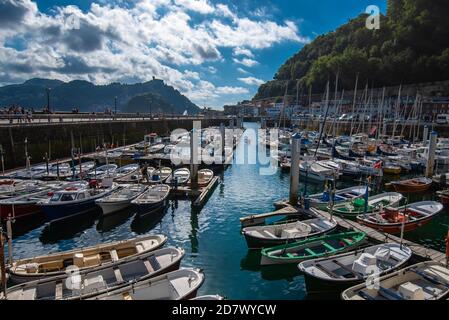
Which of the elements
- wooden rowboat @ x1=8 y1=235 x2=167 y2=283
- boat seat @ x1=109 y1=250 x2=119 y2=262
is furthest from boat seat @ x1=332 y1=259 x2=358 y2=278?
boat seat @ x1=109 y1=250 x2=119 y2=262

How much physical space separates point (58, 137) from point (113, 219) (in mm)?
27084

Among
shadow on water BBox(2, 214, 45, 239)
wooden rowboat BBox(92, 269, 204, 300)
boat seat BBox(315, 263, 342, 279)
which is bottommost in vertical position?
shadow on water BBox(2, 214, 45, 239)

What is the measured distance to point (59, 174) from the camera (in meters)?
32.5

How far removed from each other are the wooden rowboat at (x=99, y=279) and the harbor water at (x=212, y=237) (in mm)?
2371

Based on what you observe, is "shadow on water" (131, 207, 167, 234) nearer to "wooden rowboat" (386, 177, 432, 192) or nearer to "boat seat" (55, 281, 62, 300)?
"boat seat" (55, 281, 62, 300)

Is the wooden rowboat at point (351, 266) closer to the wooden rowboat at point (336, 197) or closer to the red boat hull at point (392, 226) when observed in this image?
the red boat hull at point (392, 226)

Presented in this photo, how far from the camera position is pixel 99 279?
13367 millimetres

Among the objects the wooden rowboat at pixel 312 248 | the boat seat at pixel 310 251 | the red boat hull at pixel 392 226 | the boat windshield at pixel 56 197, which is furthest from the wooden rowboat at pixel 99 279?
the red boat hull at pixel 392 226

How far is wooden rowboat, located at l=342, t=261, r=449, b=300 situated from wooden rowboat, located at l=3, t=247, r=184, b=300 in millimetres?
7993

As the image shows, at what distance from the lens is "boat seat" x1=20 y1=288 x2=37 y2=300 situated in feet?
39.1

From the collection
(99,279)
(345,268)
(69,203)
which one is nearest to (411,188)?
(345,268)

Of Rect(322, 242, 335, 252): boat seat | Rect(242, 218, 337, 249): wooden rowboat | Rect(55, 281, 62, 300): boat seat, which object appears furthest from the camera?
Rect(242, 218, 337, 249): wooden rowboat
